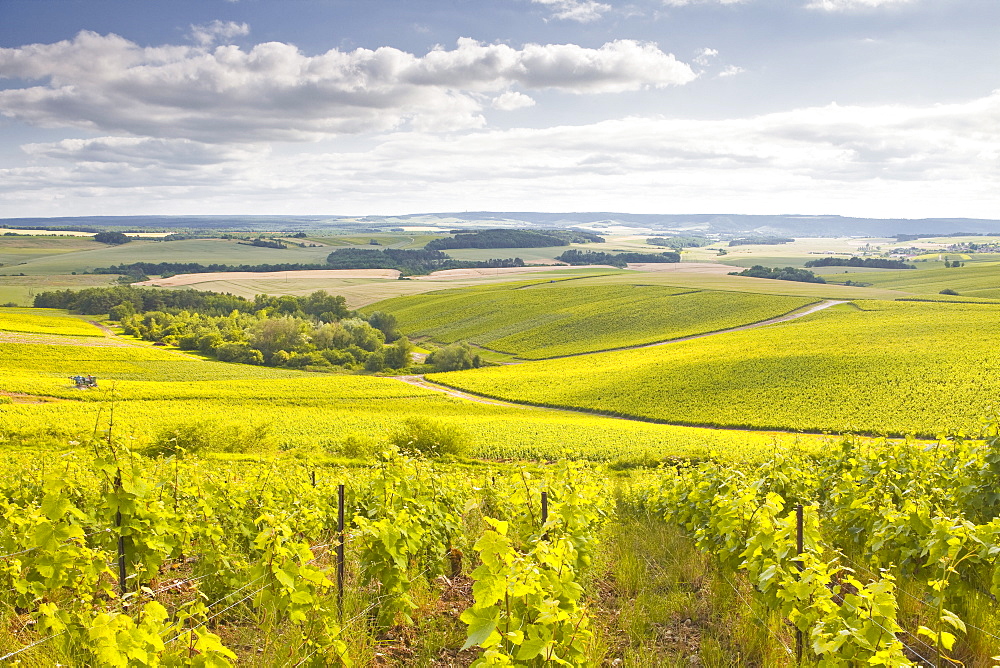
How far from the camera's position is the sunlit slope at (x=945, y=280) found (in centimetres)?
12662

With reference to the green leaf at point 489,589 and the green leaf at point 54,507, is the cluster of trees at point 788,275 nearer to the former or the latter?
the green leaf at point 489,589

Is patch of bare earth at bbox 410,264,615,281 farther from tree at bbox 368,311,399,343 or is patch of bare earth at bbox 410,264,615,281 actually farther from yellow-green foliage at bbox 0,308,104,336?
yellow-green foliage at bbox 0,308,104,336

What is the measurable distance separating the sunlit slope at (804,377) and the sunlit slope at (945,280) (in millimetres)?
44271

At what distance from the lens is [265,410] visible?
5278 centimetres

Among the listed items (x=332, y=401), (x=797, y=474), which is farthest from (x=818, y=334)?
(x=797, y=474)

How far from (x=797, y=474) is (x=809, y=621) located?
7.09 meters

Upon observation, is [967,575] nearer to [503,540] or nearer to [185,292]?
[503,540]

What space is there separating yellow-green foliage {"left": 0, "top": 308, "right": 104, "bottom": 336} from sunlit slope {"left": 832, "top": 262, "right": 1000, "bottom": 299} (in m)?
152

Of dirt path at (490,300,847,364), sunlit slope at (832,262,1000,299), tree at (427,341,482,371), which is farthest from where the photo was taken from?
sunlit slope at (832,262,1000,299)

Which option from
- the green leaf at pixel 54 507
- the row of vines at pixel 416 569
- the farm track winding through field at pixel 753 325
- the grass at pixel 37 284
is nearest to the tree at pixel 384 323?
the farm track winding through field at pixel 753 325

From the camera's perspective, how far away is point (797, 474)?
13.2m

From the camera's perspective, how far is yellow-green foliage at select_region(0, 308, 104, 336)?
307 feet

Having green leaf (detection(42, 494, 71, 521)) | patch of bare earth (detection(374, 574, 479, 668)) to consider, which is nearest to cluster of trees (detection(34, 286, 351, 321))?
patch of bare earth (detection(374, 574, 479, 668))

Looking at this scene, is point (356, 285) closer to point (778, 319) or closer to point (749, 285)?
point (749, 285)
